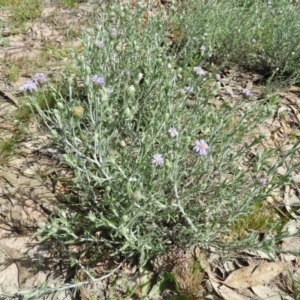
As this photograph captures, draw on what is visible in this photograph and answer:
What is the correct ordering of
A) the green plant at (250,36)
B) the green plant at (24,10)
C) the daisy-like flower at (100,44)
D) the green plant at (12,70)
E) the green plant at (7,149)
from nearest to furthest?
the daisy-like flower at (100,44) → the green plant at (7,149) → the green plant at (12,70) → the green plant at (250,36) → the green plant at (24,10)

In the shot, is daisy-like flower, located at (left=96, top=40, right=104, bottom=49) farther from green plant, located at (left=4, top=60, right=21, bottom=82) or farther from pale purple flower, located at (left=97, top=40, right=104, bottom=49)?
green plant, located at (left=4, top=60, right=21, bottom=82)

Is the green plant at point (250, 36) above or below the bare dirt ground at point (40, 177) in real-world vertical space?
above

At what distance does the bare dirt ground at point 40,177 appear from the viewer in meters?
1.92

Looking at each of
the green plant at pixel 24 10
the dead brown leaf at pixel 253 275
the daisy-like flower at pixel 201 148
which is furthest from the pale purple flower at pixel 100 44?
the green plant at pixel 24 10

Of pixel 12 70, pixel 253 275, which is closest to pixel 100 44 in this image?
pixel 12 70

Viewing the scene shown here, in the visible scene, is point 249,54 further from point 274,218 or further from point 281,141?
point 274,218

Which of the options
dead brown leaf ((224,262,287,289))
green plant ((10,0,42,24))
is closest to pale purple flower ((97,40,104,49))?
dead brown leaf ((224,262,287,289))

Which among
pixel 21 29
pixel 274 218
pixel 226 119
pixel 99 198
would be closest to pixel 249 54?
pixel 226 119

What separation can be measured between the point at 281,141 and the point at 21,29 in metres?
2.84

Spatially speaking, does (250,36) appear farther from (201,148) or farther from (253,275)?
(253,275)

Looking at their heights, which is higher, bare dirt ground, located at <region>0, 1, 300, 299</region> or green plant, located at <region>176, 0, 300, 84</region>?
green plant, located at <region>176, 0, 300, 84</region>

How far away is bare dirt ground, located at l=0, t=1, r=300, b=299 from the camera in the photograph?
192 centimetres

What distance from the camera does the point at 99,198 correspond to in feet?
6.92

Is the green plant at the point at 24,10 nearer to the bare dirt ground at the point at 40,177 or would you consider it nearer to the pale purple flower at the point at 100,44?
the bare dirt ground at the point at 40,177
